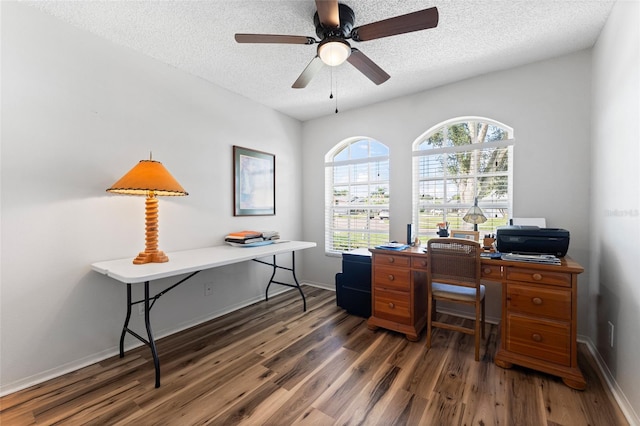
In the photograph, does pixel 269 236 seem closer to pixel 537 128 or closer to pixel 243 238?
pixel 243 238

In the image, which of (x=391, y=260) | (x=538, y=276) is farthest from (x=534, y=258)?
(x=391, y=260)

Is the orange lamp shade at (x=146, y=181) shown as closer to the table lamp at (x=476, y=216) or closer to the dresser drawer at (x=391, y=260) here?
the dresser drawer at (x=391, y=260)

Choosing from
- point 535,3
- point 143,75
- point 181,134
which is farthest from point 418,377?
point 143,75

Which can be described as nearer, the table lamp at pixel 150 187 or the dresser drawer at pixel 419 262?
the table lamp at pixel 150 187

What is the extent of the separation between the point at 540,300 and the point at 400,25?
6.64ft

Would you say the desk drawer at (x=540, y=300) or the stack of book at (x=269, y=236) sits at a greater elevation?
the stack of book at (x=269, y=236)

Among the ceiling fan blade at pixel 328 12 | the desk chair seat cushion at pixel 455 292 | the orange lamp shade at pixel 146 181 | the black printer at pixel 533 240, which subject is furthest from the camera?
the desk chair seat cushion at pixel 455 292

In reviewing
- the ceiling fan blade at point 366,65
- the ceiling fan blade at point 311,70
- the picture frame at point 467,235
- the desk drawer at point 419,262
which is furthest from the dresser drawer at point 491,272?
the ceiling fan blade at point 311,70

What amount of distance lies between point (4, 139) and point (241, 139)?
1890 mm

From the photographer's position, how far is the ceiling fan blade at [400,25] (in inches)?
57.5

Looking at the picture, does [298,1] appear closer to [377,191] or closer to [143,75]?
→ [143,75]

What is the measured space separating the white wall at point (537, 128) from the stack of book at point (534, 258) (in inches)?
27.5

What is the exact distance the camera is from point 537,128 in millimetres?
2502

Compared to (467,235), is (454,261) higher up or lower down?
lower down
